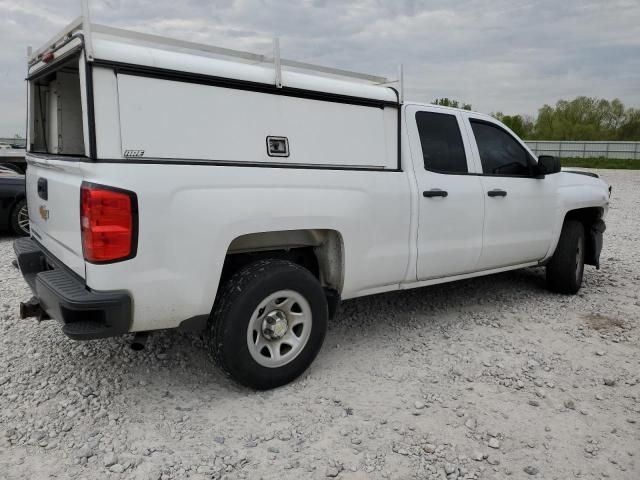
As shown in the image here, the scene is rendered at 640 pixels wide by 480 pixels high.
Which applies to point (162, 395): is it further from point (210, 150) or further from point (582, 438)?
point (582, 438)

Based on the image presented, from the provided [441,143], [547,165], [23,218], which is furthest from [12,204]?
[547,165]

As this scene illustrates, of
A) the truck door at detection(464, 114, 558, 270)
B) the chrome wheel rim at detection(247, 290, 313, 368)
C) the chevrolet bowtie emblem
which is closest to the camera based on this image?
the chrome wheel rim at detection(247, 290, 313, 368)

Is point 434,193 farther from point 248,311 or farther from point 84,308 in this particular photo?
point 84,308

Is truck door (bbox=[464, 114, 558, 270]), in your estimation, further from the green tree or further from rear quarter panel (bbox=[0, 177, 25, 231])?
the green tree

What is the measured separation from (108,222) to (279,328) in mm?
1267

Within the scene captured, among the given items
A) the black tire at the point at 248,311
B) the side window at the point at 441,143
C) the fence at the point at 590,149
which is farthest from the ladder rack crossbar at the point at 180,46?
the fence at the point at 590,149

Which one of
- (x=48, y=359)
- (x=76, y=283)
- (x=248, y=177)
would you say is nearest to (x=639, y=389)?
(x=248, y=177)

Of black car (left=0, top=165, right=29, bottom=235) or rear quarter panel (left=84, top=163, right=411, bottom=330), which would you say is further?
black car (left=0, top=165, right=29, bottom=235)

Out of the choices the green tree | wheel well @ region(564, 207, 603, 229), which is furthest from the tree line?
wheel well @ region(564, 207, 603, 229)

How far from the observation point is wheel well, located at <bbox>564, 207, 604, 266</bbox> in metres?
5.98

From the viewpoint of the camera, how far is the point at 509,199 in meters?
4.89

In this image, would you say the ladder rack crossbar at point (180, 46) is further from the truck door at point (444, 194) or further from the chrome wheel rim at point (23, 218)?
the chrome wheel rim at point (23, 218)

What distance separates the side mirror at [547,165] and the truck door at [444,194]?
2.89 ft

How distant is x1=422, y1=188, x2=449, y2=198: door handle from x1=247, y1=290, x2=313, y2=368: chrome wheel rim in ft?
4.39
